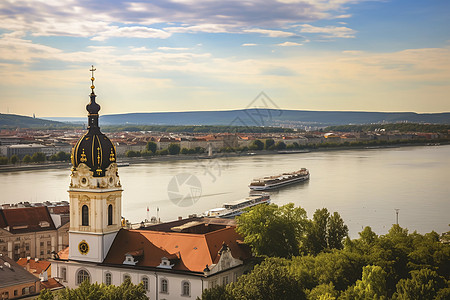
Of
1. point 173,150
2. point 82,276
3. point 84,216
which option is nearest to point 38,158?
point 173,150

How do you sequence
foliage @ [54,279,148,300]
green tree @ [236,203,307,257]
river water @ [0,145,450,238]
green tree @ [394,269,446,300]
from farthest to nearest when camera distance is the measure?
river water @ [0,145,450,238] < green tree @ [236,203,307,257] < green tree @ [394,269,446,300] < foliage @ [54,279,148,300]

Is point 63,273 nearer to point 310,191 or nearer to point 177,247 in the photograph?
point 177,247

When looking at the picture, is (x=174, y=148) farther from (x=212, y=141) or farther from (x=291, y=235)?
(x=291, y=235)

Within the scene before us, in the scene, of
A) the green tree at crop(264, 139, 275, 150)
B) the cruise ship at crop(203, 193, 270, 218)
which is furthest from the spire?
the green tree at crop(264, 139, 275, 150)

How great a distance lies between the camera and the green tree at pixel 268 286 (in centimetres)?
1204

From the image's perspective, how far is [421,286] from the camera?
12.4 m

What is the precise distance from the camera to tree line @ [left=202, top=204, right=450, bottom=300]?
40.1 feet

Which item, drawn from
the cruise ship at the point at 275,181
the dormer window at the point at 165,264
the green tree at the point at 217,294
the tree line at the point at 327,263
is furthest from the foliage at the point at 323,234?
the cruise ship at the point at 275,181

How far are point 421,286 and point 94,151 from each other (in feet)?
21.9

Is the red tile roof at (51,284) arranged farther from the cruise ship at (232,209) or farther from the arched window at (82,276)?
the cruise ship at (232,209)

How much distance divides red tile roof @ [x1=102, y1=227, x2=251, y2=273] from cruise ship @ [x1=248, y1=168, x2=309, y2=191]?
951 inches

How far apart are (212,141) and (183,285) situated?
68675mm

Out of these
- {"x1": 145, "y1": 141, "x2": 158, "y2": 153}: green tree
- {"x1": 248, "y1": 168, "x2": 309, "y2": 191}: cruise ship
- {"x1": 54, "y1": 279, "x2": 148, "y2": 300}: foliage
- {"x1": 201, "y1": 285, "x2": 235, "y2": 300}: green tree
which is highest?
{"x1": 54, "y1": 279, "x2": 148, "y2": 300}: foliage

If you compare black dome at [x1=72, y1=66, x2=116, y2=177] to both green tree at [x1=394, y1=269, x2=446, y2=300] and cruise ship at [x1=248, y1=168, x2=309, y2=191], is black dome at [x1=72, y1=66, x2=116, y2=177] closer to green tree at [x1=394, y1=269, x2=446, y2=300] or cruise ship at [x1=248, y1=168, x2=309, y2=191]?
green tree at [x1=394, y1=269, x2=446, y2=300]
